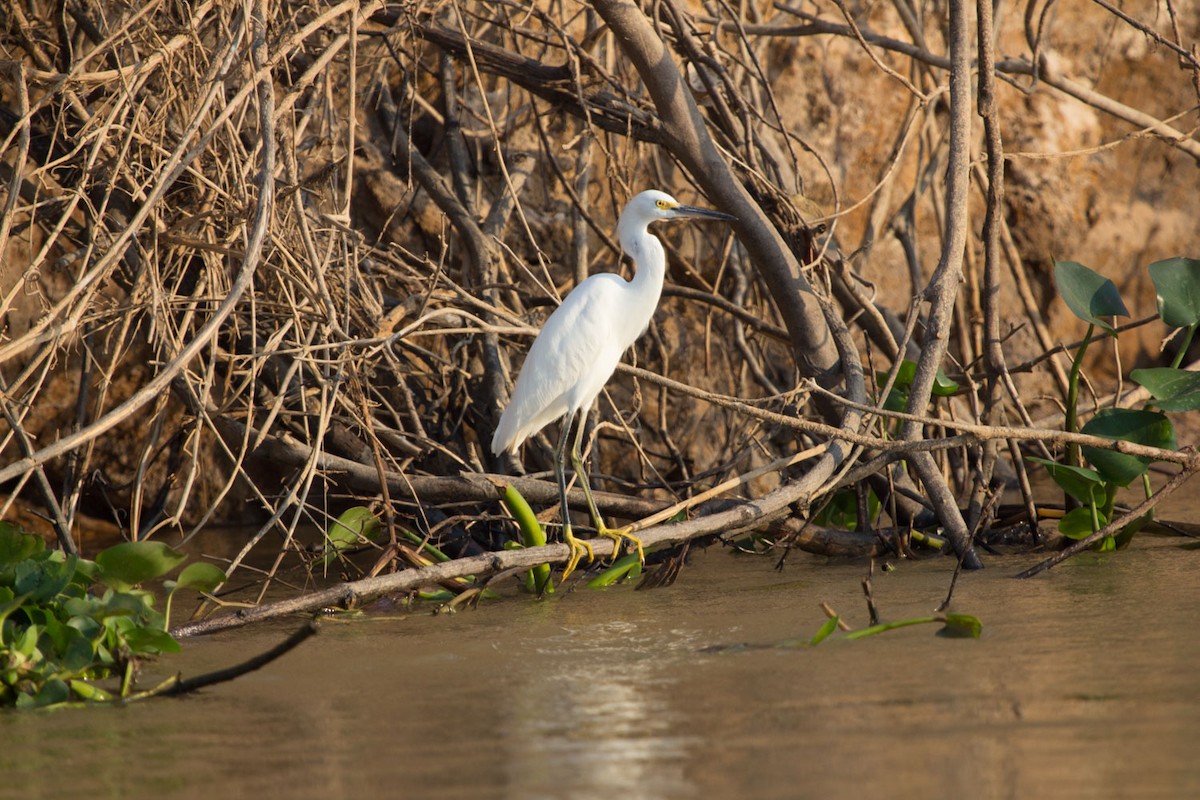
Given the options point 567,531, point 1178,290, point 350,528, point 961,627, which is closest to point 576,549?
point 567,531

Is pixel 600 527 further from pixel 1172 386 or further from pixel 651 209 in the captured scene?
pixel 1172 386

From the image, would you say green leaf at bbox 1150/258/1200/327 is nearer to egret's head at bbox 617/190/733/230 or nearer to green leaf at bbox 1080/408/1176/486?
green leaf at bbox 1080/408/1176/486

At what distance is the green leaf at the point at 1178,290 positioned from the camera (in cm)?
387

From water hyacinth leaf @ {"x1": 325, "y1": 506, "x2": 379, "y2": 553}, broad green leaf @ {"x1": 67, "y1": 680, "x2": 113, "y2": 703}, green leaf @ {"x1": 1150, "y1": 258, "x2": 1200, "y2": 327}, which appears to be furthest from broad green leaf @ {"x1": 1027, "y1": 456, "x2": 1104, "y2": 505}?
broad green leaf @ {"x1": 67, "y1": 680, "x2": 113, "y2": 703}

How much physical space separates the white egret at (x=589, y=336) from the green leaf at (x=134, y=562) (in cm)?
144

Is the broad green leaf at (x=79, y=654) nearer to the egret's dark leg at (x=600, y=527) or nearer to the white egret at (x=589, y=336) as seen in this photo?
the egret's dark leg at (x=600, y=527)

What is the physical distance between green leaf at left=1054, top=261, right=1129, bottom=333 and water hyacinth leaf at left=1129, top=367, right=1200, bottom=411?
207 millimetres

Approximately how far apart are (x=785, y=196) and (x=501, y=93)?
2012mm

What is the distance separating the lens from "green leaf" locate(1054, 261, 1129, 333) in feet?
12.8

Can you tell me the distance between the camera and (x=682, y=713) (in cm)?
241

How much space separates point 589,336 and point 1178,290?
6.05 feet

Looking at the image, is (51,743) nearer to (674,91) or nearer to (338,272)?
(338,272)

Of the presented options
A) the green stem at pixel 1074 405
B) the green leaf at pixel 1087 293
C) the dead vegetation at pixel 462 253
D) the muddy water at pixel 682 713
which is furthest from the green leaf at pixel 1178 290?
the muddy water at pixel 682 713

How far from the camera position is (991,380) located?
410 centimetres
